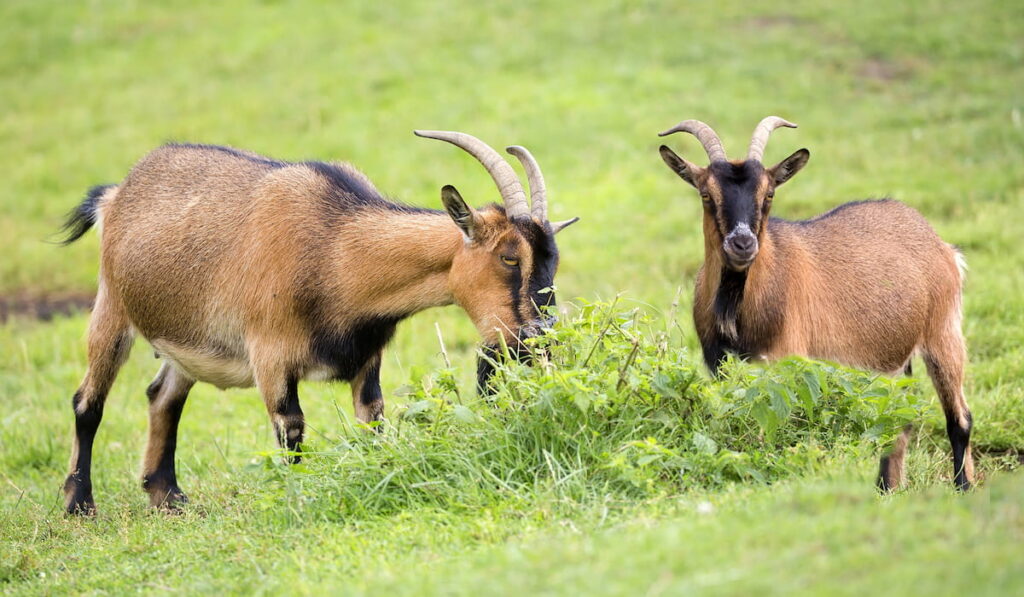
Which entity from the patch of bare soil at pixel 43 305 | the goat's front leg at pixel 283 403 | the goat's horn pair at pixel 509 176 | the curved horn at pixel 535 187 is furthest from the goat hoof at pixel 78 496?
the patch of bare soil at pixel 43 305

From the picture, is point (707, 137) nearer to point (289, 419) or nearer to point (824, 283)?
point (824, 283)

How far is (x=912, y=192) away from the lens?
35.4ft

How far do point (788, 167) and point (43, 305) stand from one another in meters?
8.37

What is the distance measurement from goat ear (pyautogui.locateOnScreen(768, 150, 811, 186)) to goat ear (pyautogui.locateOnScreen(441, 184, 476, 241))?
1665 mm

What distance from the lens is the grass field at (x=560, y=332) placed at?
4.10 m

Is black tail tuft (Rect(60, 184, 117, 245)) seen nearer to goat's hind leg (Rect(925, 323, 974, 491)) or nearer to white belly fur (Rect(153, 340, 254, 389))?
white belly fur (Rect(153, 340, 254, 389))

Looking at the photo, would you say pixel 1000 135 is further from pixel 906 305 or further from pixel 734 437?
pixel 734 437

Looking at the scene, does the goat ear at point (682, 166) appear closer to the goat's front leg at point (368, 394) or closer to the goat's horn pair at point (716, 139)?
the goat's horn pair at point (716, 139)

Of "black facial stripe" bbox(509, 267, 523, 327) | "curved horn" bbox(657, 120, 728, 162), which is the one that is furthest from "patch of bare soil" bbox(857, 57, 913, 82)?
"black facial stripe" bbox(509, 267, 523, 327)

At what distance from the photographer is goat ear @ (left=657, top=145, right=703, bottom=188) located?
246 inches

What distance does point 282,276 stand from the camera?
247 inches

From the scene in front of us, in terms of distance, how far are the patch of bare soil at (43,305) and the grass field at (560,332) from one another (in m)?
0.22

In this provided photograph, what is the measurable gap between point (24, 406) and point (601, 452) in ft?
18.4

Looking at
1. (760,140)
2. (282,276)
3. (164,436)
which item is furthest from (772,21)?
(164,436)
